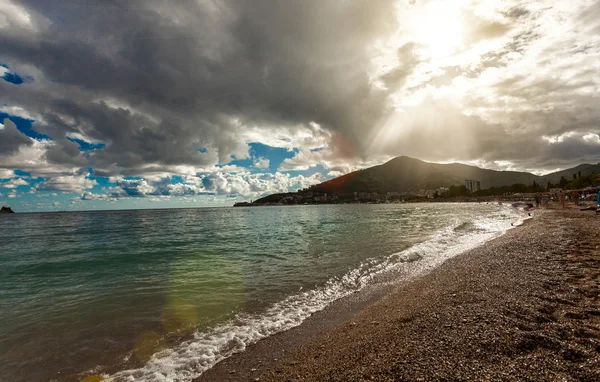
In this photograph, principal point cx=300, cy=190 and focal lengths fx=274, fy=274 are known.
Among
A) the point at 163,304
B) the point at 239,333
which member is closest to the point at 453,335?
the point at 239,333

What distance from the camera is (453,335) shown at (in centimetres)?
602

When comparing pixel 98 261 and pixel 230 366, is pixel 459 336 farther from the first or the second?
pixel 98 261

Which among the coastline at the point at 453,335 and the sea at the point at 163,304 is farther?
the sea at the point at 163,304

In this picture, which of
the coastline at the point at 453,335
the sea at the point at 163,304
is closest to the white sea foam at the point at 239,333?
the sea at the point at 163,304

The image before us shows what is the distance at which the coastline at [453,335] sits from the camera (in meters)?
4.85

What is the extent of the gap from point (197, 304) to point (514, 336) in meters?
10.7

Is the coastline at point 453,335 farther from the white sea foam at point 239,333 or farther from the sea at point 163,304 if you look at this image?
the sea at point 163,304

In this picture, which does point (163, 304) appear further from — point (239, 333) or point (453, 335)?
point (453, 335)

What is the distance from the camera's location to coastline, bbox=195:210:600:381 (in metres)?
4.85

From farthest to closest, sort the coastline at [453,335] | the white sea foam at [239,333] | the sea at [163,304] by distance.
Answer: the sea at [163,304] → the white sea foam at [239,333] → the coastline at [453,335]

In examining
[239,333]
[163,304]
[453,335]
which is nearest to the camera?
[453,335]

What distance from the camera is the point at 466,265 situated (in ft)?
46.4

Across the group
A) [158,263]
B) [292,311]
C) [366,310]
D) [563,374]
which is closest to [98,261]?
[158,263]

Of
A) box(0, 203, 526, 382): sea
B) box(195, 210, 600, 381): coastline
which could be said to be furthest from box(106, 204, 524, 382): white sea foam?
box(195, 210, 600, 381): coastline
